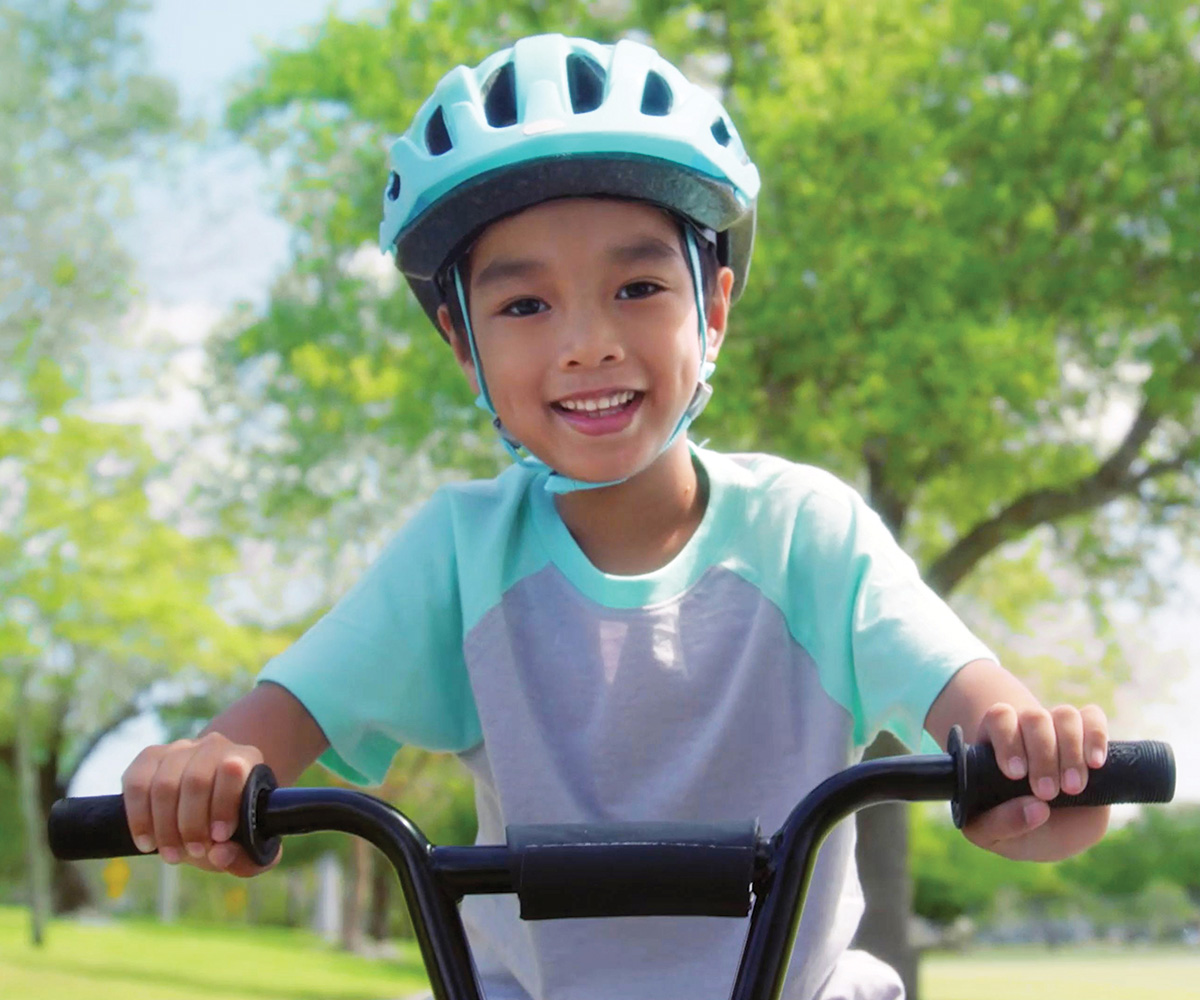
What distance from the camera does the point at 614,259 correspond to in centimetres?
230

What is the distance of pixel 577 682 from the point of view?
7.61 ft

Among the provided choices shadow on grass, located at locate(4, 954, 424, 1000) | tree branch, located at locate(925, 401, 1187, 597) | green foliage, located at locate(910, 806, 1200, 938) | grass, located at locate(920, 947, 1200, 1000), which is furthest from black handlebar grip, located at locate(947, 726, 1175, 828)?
green foliage, located at locate(910, 806, 1200, 938)

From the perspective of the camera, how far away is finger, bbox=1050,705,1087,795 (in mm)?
1599

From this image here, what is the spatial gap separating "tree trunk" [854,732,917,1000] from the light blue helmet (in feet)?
39.2

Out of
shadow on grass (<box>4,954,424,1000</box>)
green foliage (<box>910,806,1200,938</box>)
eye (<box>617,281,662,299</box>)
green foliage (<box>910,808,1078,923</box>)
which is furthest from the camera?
green foliage (<box>910,808,1078,923</box>)

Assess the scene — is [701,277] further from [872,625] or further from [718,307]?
[872,625]

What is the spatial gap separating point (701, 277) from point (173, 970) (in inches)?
863

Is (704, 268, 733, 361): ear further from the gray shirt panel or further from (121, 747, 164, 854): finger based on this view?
(121, 747, 164, 854): finger

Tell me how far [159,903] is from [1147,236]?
5620cm

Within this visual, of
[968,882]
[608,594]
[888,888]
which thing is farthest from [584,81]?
[968,882]

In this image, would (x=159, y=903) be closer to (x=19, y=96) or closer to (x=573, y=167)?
(x=19, y=96)

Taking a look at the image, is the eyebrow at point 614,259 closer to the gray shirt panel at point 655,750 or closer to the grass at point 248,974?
the gray shirt panel at point 655,750

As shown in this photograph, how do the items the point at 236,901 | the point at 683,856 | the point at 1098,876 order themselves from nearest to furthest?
1. the point at 683,856
2. the point at 1098,876
3. the point at 236,901

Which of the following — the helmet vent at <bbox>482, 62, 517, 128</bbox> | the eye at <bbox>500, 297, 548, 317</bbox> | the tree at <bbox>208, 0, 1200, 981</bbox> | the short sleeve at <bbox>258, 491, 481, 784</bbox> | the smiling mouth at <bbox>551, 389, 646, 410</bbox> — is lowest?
the short sleeve at <bbox>258, 491, 481, 784</bbox>
